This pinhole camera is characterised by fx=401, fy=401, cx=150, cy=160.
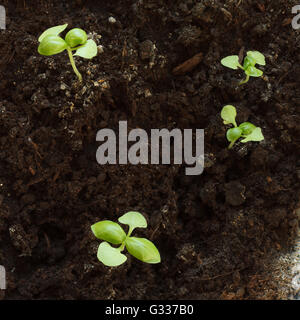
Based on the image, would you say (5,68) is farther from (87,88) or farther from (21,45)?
(87,88)

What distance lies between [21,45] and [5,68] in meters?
0.08

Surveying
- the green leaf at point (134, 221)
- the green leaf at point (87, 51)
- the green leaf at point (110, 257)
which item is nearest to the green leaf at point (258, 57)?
the green leaf at point (87, 51)

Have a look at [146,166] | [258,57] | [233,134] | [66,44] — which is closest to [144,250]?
[146,166]

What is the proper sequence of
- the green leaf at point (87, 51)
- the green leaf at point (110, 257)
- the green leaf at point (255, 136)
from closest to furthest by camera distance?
1. the green leaf at point (110, 257)
2. the green leaf at point (87, 51)
3. the green leaf at point (255, 136)

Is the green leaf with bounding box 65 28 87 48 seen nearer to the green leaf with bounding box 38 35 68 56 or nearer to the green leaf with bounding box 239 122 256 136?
the green leaf with bounding box 38 35 68 56

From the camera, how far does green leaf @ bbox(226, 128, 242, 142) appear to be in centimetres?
118

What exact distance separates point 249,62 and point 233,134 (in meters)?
0.23

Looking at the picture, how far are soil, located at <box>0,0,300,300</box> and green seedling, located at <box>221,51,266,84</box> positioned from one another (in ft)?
0.28

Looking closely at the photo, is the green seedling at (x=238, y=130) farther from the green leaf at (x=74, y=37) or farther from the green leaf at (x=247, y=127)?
the green leaf at (x=74, y=37)

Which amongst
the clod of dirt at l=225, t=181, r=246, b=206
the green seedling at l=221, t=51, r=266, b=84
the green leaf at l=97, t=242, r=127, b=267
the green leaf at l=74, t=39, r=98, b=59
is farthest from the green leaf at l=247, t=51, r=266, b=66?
the green leaf at l=97, t=242, r=127, b=267

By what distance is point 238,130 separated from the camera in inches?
46.5

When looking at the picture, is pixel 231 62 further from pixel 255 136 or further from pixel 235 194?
pixel 235 194

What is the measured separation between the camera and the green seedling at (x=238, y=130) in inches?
45.6
